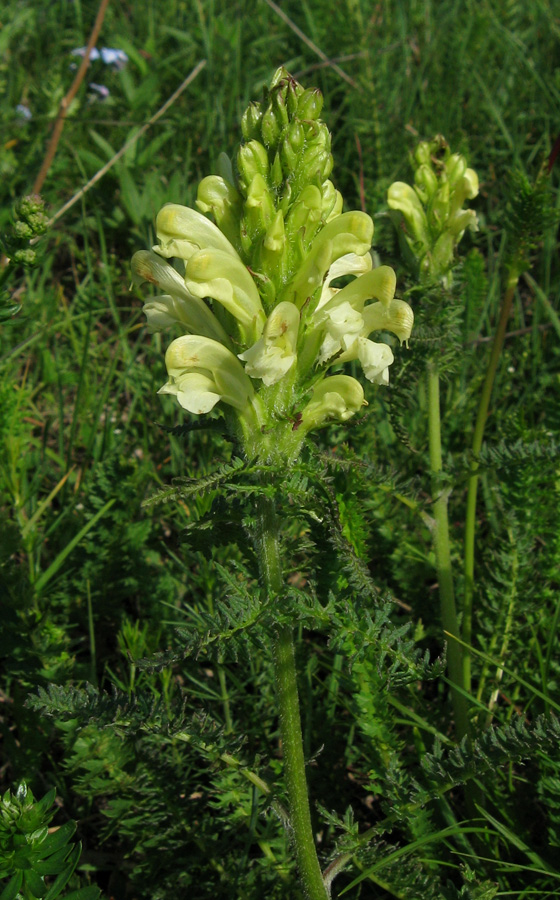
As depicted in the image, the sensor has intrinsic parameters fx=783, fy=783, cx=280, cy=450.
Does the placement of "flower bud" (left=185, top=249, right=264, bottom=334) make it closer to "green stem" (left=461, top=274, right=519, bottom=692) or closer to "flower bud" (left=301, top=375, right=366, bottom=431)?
"flower bud" (left=301, top=375, right=366, bottom=431)

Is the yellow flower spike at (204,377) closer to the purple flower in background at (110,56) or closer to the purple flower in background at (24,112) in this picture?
the purple flower in background at (24,112)

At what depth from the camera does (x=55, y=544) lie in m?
2.82

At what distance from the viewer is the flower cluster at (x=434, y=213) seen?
2.44 metres

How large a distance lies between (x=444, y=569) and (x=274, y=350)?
1.09 metres

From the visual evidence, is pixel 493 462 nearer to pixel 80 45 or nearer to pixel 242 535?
pixel 242 535

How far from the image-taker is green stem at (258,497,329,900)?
1713mm

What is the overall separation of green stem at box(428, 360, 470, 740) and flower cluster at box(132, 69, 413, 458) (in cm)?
70

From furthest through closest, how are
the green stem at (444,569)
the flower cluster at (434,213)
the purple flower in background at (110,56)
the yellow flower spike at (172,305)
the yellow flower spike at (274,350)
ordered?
the purple flower in background at (110,56)
the flower cluster at (434,213)
the green stem at (444,569)
the yellow flower spike at (172,305)
the yellow flower spike at (274,350)

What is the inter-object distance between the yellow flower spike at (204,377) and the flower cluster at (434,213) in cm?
98

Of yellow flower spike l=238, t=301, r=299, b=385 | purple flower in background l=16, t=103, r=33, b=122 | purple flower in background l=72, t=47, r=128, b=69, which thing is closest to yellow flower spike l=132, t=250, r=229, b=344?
yellow flower spike l=238, t=301, r=299, b=385

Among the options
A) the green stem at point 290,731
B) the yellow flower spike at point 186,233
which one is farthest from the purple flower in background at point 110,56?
the green stem at point 290,731

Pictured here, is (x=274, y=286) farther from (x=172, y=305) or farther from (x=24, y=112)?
(x=24, y=112)

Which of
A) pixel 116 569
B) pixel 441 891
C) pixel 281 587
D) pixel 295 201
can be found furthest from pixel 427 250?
pixel 441 891

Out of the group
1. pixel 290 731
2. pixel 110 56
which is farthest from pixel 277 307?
pixel 110 56
